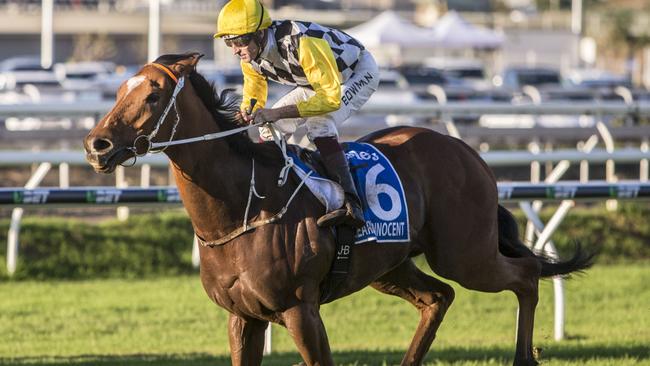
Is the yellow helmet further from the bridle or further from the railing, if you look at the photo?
the railing

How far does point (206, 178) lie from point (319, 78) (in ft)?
2.04

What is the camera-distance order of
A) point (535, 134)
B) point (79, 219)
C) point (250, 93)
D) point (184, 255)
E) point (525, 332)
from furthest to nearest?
point (535, 134) < point (79, 219) < point (184, 255) < point (525, 332) < point (250, 93)

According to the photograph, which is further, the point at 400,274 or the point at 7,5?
the point at 7,5

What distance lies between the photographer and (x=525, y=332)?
6.13 meters

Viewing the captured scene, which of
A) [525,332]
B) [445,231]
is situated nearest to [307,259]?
[445,231]

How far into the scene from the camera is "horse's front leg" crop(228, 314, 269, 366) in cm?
536

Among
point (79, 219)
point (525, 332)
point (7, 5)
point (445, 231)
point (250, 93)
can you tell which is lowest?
point (7, 5)

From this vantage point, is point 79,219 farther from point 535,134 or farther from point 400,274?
point 400,274

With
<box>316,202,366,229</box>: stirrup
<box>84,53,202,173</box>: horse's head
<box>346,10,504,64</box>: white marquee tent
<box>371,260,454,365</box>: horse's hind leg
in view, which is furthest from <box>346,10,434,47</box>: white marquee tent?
<box>84,53,202,173</box>: horse's head

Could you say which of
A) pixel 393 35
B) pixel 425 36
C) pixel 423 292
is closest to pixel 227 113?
pixel 423 292

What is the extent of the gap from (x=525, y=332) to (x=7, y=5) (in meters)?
50.6

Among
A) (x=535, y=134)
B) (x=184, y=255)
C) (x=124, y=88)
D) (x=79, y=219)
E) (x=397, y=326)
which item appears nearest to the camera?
(x=124, y=88)

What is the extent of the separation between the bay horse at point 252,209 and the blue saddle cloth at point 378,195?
0.06m

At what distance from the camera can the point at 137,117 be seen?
4895 mm
